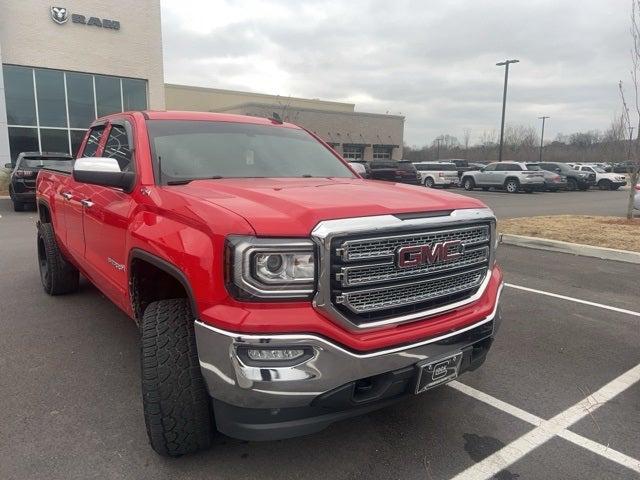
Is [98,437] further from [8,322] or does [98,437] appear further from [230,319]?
[8,322]

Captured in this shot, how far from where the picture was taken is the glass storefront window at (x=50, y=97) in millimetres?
23781

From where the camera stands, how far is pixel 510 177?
2648cm

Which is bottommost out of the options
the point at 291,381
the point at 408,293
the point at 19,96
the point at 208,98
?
the point at 291,381

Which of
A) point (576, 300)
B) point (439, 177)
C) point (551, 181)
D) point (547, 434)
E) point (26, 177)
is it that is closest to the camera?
point (547, 434)

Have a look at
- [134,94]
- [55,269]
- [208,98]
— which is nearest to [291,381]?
[55,269]

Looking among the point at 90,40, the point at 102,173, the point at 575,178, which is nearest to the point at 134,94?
the point at 90,40

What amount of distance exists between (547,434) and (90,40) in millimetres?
27173

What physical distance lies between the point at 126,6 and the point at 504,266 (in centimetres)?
2483

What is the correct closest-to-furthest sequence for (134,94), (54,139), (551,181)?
(54,139) < (134,94) < (551,181)

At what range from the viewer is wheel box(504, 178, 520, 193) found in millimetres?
26386

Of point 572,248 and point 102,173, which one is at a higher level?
point 102,173

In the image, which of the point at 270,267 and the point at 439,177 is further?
the point at 439,177

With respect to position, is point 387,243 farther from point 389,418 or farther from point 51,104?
point 51,104

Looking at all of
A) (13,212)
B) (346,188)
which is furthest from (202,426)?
(13,212)
